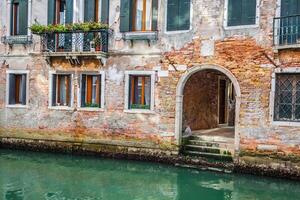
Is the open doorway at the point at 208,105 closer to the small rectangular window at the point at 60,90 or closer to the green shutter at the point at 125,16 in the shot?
the green shutter at the point at 125,16

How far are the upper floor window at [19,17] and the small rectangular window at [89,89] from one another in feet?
9.79

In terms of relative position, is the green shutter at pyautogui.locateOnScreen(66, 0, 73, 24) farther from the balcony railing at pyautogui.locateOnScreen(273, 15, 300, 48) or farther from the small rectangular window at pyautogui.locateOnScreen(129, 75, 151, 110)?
the balcony railing at pyautogui.locateOnScreen(273, 15, 300, 48)

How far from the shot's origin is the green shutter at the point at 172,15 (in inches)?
466

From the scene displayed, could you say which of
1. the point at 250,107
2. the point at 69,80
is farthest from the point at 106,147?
the point at 250,107

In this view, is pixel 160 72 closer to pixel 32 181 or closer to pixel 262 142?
pixel 262 142

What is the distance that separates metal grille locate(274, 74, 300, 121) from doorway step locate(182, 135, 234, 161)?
1755 millimetres

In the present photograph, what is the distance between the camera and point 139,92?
495 inches

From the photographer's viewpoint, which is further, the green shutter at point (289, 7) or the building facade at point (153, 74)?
the building facade at point (153, 74)

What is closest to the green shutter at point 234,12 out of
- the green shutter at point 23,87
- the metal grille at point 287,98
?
the metal grille at point 287,98

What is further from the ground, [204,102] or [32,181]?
[204,102]

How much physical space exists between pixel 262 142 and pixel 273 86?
4.94 feet

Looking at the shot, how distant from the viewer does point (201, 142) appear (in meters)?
12.0

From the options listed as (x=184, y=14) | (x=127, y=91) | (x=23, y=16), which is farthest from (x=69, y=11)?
(x=184, y=14)

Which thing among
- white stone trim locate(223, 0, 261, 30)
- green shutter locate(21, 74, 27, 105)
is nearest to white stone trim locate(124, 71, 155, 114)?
white stone trim locate(223, 0, 261, 30)
